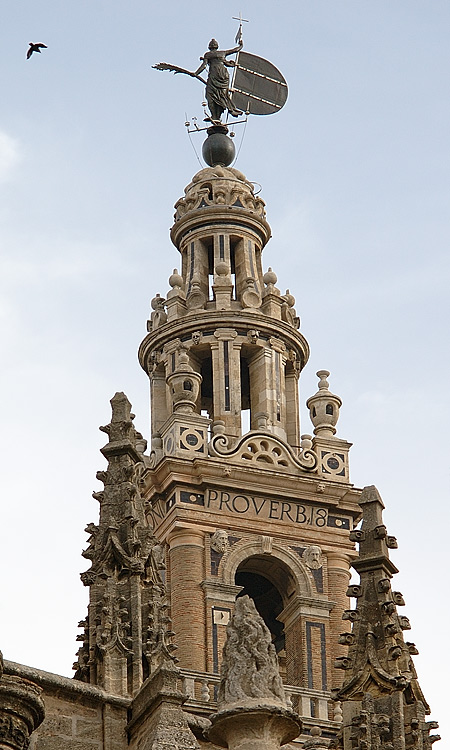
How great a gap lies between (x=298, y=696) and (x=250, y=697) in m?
25.9

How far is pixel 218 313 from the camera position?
4744 cm

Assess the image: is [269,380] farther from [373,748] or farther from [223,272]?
[373,748]

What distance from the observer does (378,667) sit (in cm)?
2244

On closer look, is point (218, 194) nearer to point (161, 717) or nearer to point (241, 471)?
point (241, 471)

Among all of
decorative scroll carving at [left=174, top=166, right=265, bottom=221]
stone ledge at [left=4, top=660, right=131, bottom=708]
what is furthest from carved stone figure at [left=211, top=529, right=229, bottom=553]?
stone ledge at [left=4, top=660, right=131, bottom=708]

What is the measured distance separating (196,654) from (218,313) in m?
8.57

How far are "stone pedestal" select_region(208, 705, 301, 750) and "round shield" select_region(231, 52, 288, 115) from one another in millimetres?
37411

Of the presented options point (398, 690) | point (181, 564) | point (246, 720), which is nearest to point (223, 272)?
point (181, 564)

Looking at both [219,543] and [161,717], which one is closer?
[161,717]

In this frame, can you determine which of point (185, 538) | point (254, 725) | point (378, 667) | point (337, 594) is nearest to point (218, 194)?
point (185, 538)

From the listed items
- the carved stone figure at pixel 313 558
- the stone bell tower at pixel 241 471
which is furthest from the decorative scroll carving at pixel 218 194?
the carved stone figure at pixel 313 558

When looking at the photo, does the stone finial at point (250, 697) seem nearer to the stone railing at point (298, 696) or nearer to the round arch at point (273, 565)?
the stone railing at point (298, 696)

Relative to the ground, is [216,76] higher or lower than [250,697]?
higher

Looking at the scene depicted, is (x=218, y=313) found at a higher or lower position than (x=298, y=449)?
higher
